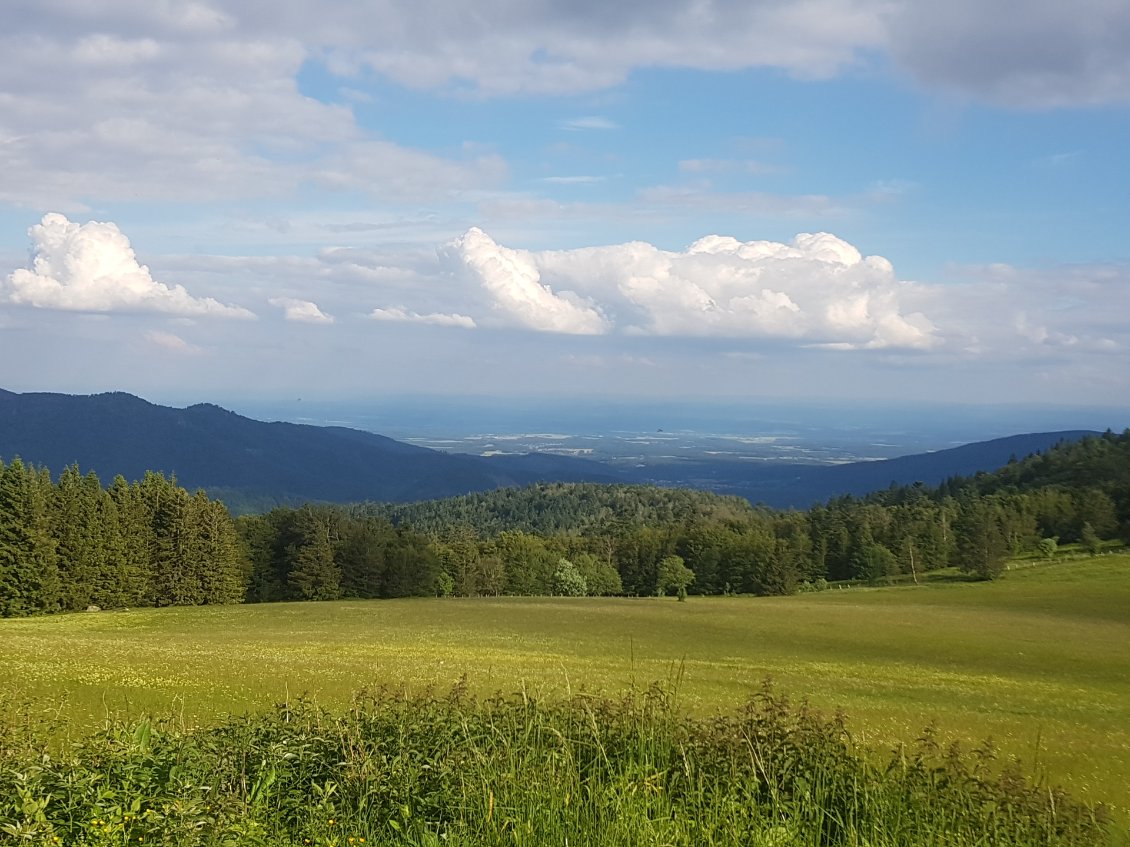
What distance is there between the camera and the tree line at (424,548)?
69438mm

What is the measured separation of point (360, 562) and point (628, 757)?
3566 inches

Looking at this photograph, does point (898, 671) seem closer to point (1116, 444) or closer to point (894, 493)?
point (894, 493)

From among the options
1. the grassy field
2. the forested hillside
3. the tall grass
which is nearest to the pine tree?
the forested hillside

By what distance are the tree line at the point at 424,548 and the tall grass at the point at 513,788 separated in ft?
223

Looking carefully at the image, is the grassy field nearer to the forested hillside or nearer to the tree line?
the forested hillside

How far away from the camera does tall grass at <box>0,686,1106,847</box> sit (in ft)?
23.2

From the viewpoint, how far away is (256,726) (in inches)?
373

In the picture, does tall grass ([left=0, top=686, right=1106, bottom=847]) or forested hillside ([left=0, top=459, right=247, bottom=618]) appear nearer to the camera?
tall grass ([left=0, top=686, right=1106, bottom=847])

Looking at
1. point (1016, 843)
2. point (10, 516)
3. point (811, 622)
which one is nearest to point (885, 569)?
point (811, 622)

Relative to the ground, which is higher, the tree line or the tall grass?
the tall grass

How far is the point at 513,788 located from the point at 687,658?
3092 cm

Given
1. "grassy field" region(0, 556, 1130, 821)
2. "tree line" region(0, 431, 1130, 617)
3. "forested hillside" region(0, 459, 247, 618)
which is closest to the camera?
"grassy field" region(0, 556, 1130, 821)

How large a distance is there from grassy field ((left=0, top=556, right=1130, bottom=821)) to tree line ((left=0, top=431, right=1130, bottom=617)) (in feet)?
39.3

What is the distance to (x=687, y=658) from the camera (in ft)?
123
